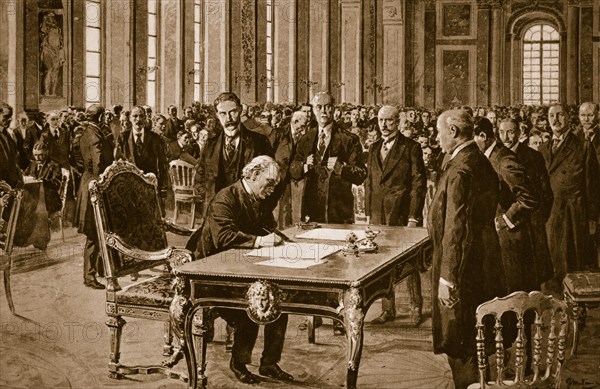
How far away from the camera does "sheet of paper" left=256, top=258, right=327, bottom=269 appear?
3852mm

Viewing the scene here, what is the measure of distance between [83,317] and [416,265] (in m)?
2.51

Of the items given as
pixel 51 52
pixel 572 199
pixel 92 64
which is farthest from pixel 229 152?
pixel 92 64

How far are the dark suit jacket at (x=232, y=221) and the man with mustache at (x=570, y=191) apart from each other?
2563 mm

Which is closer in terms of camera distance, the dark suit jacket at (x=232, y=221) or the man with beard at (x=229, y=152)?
the dark suit jacket at (x=232, y=221)

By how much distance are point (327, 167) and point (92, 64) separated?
13.9 feet

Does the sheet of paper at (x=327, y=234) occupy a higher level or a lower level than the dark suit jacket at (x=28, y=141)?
lower

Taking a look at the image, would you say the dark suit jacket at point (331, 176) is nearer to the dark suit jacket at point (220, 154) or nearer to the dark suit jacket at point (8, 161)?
the dark suit jacket at point (220, 154)

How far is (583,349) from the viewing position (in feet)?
16.7

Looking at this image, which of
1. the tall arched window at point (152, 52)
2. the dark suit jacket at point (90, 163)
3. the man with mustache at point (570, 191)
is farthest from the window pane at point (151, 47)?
the man with mustache at point (570, 191)

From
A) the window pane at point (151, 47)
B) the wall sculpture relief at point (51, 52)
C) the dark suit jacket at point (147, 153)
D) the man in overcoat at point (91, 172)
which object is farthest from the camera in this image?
the window pane at point (151, 47)

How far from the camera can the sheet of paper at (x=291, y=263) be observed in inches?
152

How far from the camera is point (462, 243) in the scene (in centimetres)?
383

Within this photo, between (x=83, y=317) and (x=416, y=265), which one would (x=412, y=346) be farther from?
(x=83, y=317)

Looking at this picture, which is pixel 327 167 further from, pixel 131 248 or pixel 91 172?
pixel 91 172
